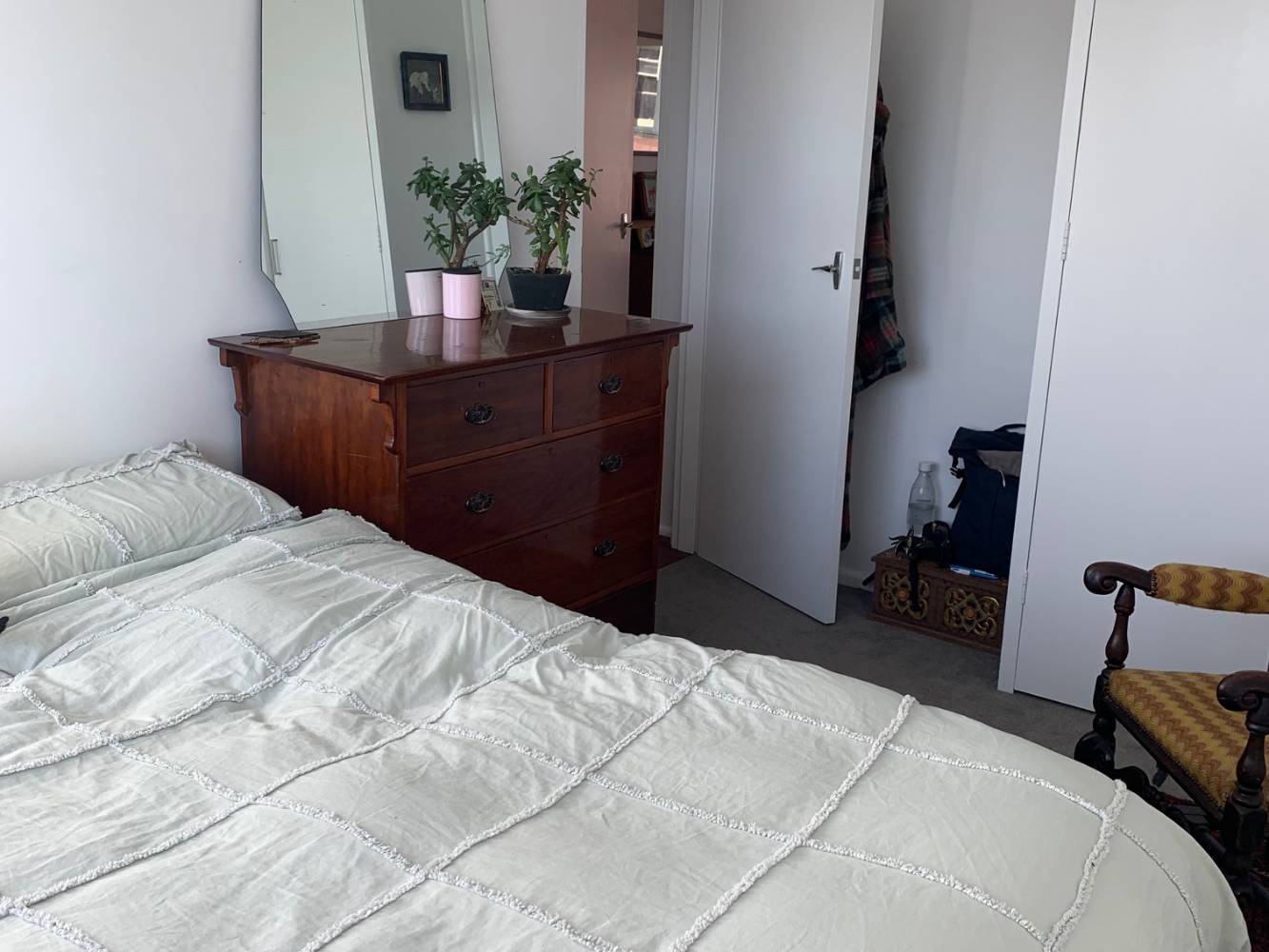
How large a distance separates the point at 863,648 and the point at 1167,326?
122 cm

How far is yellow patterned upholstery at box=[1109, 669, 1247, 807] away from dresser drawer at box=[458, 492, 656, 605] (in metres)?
1.13

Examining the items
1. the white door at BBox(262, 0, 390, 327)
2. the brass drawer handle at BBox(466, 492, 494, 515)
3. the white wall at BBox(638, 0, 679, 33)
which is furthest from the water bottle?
the white wall at BBox(638, 0, 679, 33)

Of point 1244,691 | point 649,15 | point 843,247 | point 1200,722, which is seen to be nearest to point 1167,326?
point 843,247

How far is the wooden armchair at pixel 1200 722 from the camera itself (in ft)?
5.98

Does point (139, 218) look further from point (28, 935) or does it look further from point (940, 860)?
point (940, 860)

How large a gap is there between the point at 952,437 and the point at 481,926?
2.83m

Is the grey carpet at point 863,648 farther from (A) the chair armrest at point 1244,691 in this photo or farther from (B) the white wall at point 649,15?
(B) the white wall at point 649,15

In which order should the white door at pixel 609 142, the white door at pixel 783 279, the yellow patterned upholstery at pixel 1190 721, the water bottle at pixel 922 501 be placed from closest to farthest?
1. the yellow patterned upholstery at pixel 1190 721
2. the white door at pixel 783 279
3. the water bottle at pixel 922 501
4. the white door at pixel 609 142

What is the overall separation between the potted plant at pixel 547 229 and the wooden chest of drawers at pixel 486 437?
0.09 m

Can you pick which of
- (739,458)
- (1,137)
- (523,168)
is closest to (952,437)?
(739,458)

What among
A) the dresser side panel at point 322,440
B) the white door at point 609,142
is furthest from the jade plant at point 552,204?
the white door at point 609,142

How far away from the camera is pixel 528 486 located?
2469mm

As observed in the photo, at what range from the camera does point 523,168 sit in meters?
3.01

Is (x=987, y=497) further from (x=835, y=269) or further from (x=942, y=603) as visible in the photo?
(x=835, y=269)
